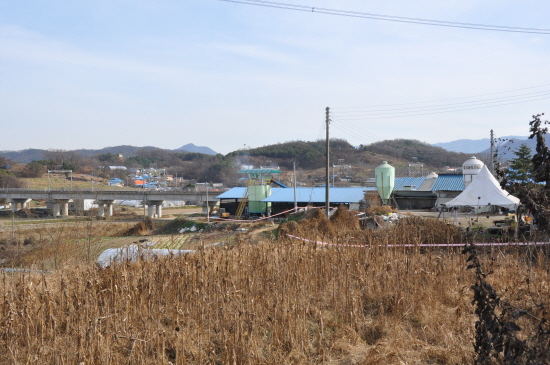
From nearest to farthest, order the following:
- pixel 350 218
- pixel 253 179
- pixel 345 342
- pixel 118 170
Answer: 1. pixel 345 342
2. pixel 350 218
3. pixel 253 179
4. pixel 118 170

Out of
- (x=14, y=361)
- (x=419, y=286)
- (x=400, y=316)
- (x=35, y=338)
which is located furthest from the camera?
(x=419, y=286)

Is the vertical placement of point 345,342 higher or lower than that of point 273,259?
lower

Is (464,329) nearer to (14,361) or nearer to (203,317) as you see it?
(203,317)

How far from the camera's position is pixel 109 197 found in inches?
2099

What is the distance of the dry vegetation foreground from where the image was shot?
477cm

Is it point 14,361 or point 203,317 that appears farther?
point 203,317

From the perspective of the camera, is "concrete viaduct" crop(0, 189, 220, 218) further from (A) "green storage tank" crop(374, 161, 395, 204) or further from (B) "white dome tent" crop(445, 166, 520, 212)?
(B) "white dome tent" crop(445, 166, 520, 212)

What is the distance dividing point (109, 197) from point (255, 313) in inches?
2024

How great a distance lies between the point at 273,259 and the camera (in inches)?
311

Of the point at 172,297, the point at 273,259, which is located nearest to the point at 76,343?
the point at 172,297

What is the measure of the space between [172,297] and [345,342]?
2.52m

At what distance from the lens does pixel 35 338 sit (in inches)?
197

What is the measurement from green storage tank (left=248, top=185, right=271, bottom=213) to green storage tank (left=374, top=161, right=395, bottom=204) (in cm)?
997

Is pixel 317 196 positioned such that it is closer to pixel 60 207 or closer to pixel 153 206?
pixel 153 206
